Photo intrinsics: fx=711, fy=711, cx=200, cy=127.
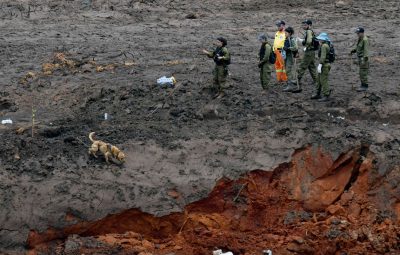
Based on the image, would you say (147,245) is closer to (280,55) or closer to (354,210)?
(354,210)

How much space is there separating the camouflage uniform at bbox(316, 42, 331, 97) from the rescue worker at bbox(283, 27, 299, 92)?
0.70 m

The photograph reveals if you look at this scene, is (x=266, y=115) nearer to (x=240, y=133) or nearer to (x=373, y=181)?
(x=240, y=133)

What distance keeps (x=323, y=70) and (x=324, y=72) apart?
67 millimetres

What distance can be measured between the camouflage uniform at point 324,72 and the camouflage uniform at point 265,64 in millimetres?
1078

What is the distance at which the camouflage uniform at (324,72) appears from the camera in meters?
14.8

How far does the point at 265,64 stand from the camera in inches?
602

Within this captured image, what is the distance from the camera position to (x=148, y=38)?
2012cm

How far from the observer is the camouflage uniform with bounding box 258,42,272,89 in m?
15.0

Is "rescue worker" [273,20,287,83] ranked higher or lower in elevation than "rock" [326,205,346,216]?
higher

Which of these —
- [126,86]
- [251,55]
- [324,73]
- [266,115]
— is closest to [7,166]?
[126,86]

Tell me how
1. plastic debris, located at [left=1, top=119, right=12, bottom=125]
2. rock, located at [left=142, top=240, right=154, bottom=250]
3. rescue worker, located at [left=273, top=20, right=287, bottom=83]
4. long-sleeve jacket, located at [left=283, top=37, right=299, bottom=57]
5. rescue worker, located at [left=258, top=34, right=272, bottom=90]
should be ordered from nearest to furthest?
rock, located at [left=142, top=240, right=154, bottom=250] < plastic debris, located at [left=1, top=119, right=12, bottom=125] < rescue worker, located at [left=258, top=34, right=272, bottom=90] < long-sleeve jacket, located at [left=283, top=37, right=299, bottom=57] < rescue worker, located at [left=273, top=20, right=287, bottom=83]

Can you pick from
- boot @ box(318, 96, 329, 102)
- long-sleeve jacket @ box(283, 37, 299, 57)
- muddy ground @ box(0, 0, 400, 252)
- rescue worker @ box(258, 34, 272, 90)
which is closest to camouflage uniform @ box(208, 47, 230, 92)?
muddy ground @ box(0, 0, 400, 252)

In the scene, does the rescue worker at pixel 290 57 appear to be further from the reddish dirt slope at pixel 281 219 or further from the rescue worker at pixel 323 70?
the reddish dirt slope at pixel 281 219

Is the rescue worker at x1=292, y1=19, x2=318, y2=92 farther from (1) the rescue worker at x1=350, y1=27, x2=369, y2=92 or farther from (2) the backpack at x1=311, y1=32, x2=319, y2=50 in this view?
(1) the rescue worker at x1=350, y1=27, x2=369, y2=92
